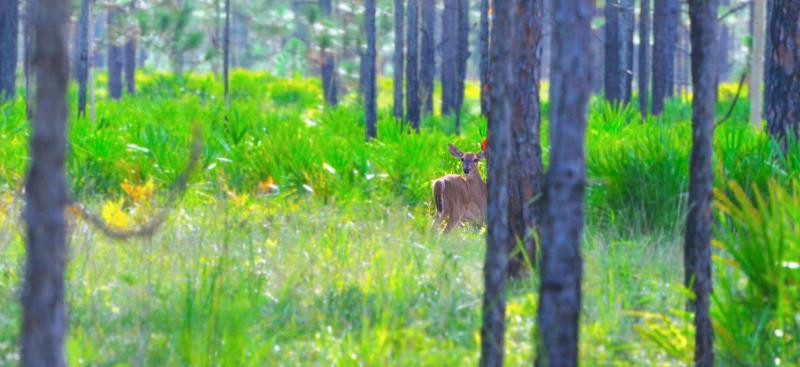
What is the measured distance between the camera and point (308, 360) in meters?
4.23

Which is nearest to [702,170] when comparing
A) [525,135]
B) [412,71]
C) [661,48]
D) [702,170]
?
[702,170]

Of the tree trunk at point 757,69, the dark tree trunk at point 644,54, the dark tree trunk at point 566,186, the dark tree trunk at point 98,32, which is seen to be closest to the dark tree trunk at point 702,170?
the dark tree trunk at point 566,186

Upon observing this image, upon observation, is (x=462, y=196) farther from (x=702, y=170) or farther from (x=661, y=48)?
(x=661, y=48)

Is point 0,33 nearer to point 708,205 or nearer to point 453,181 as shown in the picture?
point 453,181

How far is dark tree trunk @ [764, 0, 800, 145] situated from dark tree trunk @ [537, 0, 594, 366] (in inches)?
196

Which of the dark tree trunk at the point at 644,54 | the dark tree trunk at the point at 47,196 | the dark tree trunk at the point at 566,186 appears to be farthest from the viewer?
the dark tree trunk at the point at 644,54

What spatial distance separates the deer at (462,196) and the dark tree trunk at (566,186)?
3.92 m

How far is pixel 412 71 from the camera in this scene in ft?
52.1

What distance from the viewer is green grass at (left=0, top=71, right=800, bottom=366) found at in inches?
164

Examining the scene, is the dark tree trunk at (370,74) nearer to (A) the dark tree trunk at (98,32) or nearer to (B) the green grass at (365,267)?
(B) the green grass at (365,267)

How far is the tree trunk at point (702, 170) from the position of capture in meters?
3.94

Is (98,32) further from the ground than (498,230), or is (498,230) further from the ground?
(98,32)

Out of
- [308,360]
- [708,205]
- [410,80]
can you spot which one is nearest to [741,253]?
[708,205]

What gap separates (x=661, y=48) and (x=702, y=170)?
15.5 m
